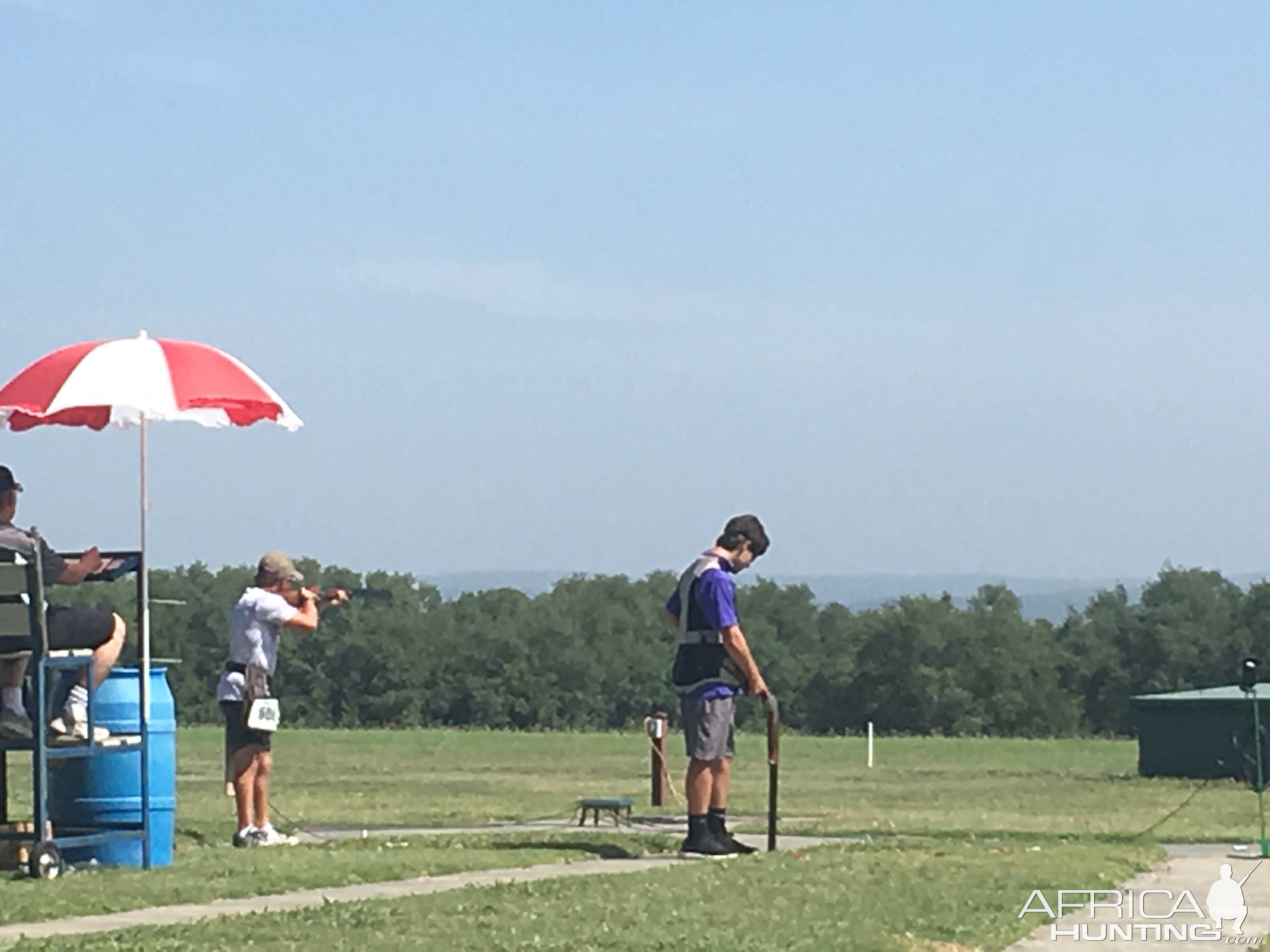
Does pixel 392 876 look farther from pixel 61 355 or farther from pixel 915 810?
pixel 915 810

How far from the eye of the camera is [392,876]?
12.4 m

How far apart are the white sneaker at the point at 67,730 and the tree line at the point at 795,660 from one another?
6206 cm

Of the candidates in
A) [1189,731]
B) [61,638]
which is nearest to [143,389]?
[61,638]

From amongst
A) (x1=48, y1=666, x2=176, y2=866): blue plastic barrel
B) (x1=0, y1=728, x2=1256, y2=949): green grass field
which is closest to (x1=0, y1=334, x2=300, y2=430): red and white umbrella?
(x1=48, y1=666, x2=176, y2=866): blue plastic barrel

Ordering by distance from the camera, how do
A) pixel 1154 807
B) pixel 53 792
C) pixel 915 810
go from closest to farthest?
pixel 53 792
pixel 915 810
pixel 1154 807

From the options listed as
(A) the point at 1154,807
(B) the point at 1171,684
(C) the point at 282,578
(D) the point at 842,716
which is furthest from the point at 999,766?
(B) the point at 1171,684

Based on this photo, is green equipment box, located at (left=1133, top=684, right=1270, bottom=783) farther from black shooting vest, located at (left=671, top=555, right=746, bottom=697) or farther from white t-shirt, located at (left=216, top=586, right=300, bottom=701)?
white t-shirt, located at (left=216, top=586, right=300, bottom=701)

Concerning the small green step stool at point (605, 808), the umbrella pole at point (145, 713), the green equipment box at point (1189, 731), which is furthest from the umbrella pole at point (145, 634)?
the green equipment box at point (1189, 731)

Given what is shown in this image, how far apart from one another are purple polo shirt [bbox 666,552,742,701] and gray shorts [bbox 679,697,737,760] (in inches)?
1.6

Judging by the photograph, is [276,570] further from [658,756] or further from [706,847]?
[658,756]

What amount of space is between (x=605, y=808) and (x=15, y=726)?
6556mm

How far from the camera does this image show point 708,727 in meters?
14.1

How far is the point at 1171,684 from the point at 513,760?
49.0 m

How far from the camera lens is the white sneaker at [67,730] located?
42.1 ft
